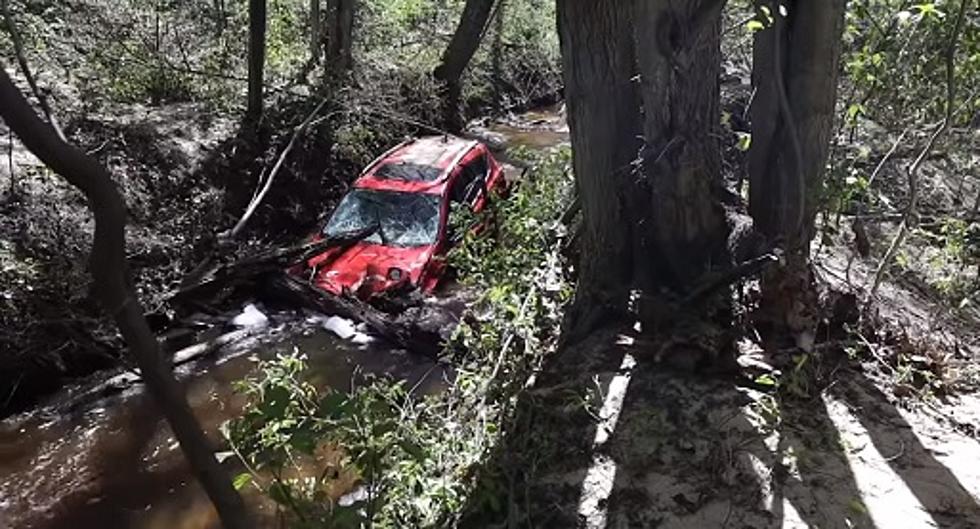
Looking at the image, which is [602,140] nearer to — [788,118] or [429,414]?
[788,118]

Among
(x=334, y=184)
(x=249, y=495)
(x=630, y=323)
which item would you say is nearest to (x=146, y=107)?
(x=334, y=184)

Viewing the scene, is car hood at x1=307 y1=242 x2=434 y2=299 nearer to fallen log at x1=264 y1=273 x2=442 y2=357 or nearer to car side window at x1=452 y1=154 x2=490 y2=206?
fallen log at x1=264 y1=273 x2=442 y2=357

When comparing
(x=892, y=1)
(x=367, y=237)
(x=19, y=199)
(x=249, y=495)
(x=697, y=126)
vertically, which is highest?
(x=892, y=1)

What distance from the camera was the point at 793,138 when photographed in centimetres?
526

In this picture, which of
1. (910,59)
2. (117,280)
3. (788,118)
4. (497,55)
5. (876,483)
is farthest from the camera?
(497,55)

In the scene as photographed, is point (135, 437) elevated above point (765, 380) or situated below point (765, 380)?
below

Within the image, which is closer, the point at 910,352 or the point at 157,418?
the point at 910,352

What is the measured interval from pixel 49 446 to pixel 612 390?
17.5ft

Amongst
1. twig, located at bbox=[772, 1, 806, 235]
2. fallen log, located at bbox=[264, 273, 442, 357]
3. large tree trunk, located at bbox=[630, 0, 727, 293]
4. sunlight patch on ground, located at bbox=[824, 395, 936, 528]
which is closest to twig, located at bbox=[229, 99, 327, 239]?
fallen log, located at bbox=[264, 273, 442, 357]

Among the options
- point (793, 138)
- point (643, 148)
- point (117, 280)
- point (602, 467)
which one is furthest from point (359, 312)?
point (117, 280)

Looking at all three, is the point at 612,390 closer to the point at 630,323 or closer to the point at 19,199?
the point at 630,323

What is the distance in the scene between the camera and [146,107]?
1166cm

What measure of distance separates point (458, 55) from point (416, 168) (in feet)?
20.1

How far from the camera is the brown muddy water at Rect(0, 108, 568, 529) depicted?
6.55 metres
